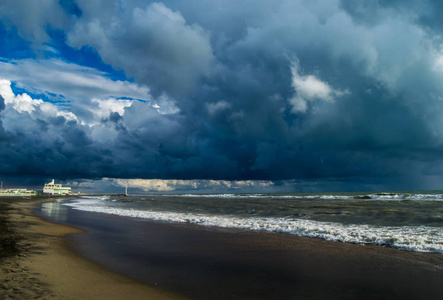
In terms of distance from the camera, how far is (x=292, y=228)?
18.9m

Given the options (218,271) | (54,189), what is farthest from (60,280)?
(54,189)

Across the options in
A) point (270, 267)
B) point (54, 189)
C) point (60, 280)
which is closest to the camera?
point (60, 280)

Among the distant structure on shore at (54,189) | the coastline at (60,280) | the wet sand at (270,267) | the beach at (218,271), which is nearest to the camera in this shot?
the coastline at (60,280)

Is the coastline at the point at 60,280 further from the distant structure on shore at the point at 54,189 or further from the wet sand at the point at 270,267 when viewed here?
the distant structure on shore at the point at 54,189

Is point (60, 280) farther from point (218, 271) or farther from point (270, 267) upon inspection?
point (270, 267)

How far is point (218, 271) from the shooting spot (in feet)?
30.3

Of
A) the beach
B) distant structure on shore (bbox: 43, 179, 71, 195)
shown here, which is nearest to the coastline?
the beach

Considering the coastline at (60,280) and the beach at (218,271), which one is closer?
the coastline at (60,280)

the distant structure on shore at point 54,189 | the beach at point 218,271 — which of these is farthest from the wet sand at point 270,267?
the distant structure on shore at point 54,189

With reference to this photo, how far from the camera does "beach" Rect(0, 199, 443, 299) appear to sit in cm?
711

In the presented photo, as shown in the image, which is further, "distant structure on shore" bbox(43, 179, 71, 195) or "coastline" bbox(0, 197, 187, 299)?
"distant structure on shore" bbox(43, 179, 71, 195)

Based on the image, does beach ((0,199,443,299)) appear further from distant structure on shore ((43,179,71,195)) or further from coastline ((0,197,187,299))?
distant structure on shore ((43,179,71,195))

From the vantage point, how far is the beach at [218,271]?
7.11m

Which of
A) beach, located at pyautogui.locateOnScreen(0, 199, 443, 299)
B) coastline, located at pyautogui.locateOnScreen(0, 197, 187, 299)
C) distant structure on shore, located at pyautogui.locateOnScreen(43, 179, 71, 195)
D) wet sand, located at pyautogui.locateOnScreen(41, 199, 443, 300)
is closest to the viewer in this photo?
coastline, located at pyautogui.locateOnScreen(0, 197, 187, 299)
